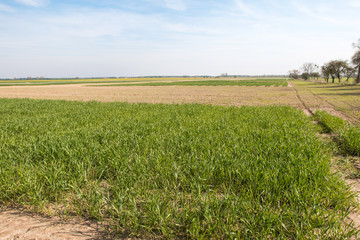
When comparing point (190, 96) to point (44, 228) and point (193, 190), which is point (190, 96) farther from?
point (44, 228)

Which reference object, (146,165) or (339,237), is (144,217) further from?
(339,237)

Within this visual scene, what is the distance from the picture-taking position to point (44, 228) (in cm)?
319

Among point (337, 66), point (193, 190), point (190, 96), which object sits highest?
point (337, 66)

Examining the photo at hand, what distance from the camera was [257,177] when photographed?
12.6 ft

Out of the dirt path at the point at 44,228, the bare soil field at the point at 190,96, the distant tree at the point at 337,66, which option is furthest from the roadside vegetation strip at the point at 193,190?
the distant tree at the point at 337,66

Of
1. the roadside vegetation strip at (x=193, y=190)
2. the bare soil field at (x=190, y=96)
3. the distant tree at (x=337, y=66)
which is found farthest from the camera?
the distant tree at (x=337, y=66)

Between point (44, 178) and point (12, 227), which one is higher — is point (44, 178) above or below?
above

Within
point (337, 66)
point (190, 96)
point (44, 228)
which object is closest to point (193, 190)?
point (44, 228)

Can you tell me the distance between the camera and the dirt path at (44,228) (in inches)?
118

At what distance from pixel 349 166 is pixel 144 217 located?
516cm

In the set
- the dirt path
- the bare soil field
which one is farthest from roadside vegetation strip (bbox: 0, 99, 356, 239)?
the bare soil field

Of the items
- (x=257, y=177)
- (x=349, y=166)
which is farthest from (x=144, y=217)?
(x=349, y=166)

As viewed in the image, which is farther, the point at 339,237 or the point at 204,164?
the point at 204,164

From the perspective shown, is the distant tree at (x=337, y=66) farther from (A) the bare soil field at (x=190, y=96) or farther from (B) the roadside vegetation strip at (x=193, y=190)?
(B) the roadside vegetation strip at (x=193, y=190)
